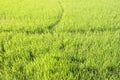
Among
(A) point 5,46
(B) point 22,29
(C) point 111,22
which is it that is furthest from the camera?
(C) point 111,22

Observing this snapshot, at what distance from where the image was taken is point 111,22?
497 centimetres

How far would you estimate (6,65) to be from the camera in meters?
2.65

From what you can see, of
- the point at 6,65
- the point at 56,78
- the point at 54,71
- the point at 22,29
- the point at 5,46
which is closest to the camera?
the point at 56,78

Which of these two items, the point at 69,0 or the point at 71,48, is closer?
the point at 71,48

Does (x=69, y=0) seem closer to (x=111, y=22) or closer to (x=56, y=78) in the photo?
→ (x=111, y=22)

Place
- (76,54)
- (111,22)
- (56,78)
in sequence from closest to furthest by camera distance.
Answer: (56,78) < (76,54) < (111,22)

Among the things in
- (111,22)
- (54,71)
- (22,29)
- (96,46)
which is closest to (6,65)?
(54,71)

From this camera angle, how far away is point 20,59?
279cm

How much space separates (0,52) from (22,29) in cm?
138

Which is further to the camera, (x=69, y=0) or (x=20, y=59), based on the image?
(x=69, y=0)

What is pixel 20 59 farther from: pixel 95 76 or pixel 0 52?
pixel 95 76

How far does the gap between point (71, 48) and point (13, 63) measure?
955 mm

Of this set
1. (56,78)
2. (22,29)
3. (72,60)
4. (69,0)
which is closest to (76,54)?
(72,60)

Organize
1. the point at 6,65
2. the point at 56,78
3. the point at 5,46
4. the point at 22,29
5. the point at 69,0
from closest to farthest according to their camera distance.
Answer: the point at 56,78 < the point at 6,65 < the point at 5,46 < the point at 22,29 < the point at 69,0
